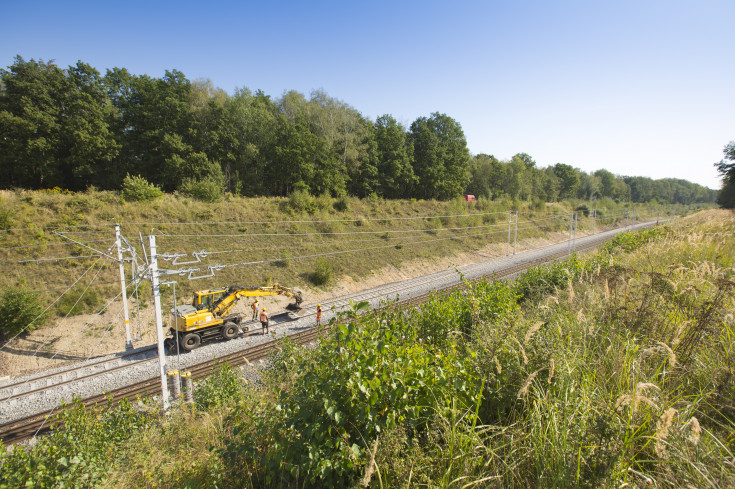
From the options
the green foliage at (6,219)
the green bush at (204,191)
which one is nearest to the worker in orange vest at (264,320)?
the green foliage at (6,219)

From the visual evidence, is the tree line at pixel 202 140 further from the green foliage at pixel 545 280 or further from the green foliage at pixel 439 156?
→ the green foliage at pixel 545 280

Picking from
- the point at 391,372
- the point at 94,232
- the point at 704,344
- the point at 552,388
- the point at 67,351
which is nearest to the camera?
the point at 391,372

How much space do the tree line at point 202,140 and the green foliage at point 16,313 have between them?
49.5 feet

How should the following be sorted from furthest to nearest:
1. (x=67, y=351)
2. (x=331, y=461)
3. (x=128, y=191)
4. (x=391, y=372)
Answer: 1. (x=128, y=191)
2. (x=67, y=351)
3. (x=391, y=372)
4. (x=331, y=461)

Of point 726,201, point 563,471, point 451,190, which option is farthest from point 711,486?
point 451,190

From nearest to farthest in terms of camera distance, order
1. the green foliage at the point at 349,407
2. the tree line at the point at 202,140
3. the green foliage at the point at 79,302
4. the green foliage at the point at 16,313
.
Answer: the green foliage at the point at 349,407, the green foliage at the point at 16,313, the green foliage at the point at 79,302, the tree line at the point at 202,140

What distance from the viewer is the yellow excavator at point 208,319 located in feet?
43.4

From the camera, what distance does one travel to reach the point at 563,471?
211 cm

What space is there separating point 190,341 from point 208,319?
1.10 metres

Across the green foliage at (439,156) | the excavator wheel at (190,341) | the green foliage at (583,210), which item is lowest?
the excavator wheel at (190,341)

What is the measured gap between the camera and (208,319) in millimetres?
13688

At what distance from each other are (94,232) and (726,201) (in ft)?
160

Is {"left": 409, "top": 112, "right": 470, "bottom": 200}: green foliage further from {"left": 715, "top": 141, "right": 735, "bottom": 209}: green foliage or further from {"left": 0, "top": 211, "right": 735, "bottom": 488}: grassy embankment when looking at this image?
{"left": 0, "top": 211, "right": 735, "bottom": 488}: grassy embankment

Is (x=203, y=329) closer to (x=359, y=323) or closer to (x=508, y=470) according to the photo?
(x=359, y=323)
